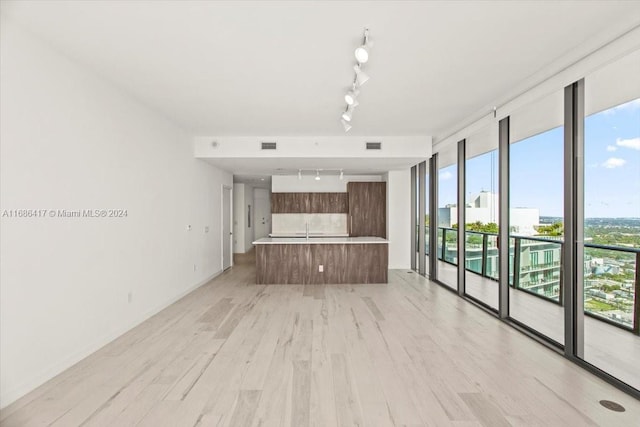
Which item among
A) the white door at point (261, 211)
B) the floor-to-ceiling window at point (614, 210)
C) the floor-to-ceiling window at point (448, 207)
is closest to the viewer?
the floor-to-ceiling window at point (614, 210)

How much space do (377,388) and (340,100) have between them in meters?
3.24

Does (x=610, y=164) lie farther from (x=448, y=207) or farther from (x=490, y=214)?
(x=448, y=207)

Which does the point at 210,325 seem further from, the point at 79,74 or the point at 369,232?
the point at 369,232

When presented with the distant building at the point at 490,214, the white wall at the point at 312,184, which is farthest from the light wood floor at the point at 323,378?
the white wall at the point at 312,184

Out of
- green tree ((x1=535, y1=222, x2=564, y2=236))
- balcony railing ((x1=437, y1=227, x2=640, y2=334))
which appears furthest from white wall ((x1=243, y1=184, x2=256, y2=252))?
green tree ((x1=535, y1=222, x2=564, y2=236))

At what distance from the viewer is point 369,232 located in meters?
8.28

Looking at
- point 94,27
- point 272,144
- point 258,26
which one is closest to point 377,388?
point 258,26

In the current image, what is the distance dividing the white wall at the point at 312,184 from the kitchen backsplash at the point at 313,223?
2.32 ft

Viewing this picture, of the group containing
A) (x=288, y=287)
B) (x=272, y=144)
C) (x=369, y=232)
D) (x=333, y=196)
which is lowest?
(x=288, y=287)

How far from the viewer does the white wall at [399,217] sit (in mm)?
8016

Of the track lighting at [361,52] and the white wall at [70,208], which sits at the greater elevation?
the track lighting at [361,52]

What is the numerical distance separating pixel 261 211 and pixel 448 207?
7.39 metres

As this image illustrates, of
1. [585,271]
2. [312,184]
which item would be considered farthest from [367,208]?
[585,271]

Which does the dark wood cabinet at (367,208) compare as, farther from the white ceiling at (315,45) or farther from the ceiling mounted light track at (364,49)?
the ceiling mounted light track at (364,49)
